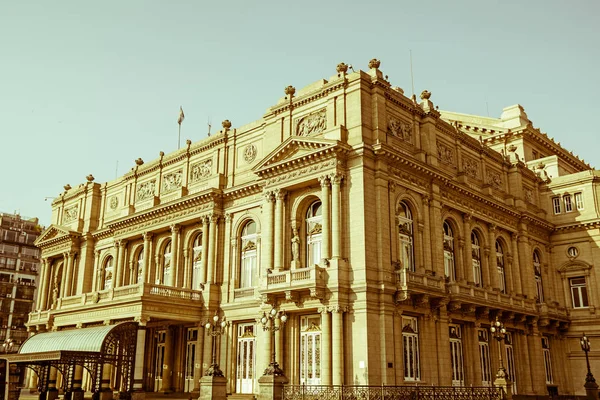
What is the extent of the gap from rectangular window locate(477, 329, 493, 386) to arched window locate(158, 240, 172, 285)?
21859mm

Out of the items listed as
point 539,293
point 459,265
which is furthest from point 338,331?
point 539,293

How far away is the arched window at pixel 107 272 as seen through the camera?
49188 millimetres

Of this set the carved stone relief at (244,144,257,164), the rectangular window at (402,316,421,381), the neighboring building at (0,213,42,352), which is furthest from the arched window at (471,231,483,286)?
the neighboring building at (0,213,42,352)

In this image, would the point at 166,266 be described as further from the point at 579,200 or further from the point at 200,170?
the point at 579,200

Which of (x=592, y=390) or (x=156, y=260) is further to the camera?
(x=156, y=260)

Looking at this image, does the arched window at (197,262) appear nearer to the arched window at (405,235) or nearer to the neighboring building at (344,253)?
the neighboring building at (344,253)

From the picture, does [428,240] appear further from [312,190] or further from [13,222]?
[13,222]

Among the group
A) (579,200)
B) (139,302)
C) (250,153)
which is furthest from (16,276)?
(579,200)

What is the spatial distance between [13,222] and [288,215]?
223 feet

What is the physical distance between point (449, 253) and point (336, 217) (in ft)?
33.7

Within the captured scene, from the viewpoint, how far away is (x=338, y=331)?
3078 cm

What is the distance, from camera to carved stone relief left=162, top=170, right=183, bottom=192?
150 ft

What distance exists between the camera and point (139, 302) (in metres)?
35.9

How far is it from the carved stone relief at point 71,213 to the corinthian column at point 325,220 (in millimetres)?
29630
